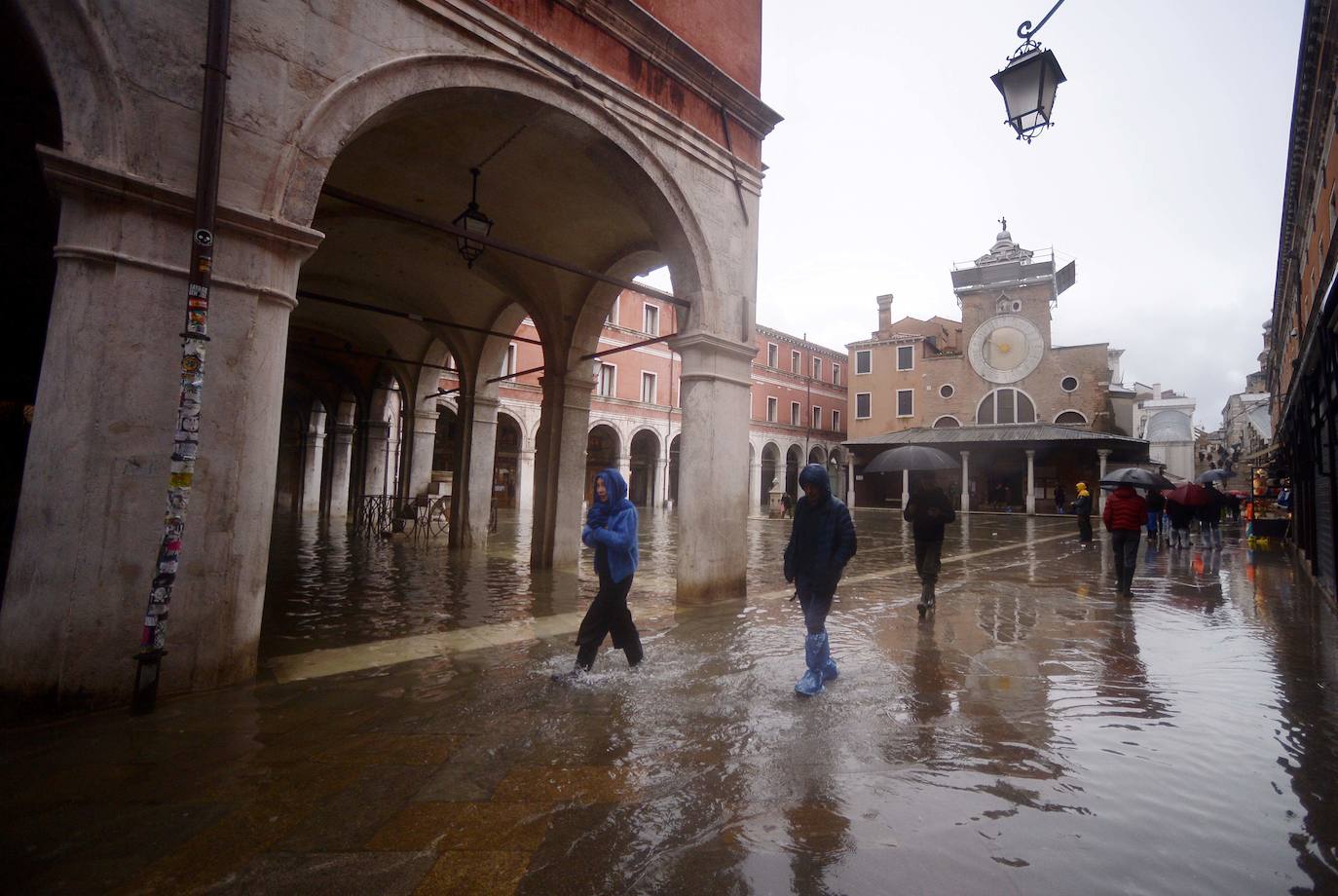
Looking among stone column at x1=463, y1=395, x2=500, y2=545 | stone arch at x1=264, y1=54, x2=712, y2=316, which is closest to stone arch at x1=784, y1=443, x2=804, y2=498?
stone column at x1=463, y1=395, x2=500, y2=545

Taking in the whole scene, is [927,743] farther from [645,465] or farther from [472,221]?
[645,465]

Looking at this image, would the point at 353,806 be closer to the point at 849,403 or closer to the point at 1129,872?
the point at 1129,872

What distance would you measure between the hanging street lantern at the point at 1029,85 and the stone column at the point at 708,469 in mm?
3335

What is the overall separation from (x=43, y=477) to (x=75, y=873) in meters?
2.31

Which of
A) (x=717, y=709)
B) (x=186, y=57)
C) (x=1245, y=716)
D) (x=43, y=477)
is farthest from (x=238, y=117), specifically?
(x=1245, y=716)

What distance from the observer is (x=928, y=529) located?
6.83 metres

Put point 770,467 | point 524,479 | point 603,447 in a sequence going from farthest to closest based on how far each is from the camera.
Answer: point 770,467 → point 603,447 → point 524,479

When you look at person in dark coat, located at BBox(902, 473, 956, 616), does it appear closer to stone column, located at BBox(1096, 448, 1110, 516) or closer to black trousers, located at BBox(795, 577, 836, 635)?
black trousers, located at BBox(795, 577, 836, 635)

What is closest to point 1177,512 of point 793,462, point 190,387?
point 190,387

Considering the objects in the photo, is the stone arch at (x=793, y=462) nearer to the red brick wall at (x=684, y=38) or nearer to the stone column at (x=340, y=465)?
the stone column at (x=340, y=465)

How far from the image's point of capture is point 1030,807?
8.66 ft

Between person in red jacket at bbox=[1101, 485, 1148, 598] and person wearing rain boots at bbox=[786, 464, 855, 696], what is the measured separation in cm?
513

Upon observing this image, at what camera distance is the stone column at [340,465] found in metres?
19.7

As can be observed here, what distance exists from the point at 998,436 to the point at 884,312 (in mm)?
12869
